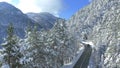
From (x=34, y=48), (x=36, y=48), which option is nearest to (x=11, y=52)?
(x=34, y=48)

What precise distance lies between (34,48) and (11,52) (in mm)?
18331

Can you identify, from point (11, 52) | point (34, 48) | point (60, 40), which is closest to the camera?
point (11, 52)

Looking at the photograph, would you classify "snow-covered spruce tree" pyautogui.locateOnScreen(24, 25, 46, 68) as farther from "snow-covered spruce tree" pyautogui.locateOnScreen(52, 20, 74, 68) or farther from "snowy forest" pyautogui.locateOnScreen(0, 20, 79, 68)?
"snow-covered spruce tree" pyautogui.locateOnScreen(52, 20, 74, 68)

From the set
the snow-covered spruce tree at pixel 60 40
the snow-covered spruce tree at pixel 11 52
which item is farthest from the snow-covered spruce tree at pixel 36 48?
the snow-covered spruce tree at pixel 11 52

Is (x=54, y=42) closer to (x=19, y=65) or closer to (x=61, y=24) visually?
(x=61, y=24)

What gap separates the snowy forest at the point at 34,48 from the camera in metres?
34.7

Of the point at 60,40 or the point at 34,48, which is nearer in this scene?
the point at 34,48

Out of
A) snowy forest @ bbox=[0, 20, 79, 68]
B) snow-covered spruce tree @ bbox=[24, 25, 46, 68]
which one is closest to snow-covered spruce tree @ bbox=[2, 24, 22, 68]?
snowy forest @ bbox=[0, 20, 79, 68]

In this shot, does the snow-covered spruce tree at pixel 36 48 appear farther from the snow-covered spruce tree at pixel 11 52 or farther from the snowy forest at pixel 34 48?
the snow-covered spruce tree at pixel 11 52

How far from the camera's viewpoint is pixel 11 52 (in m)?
34.7

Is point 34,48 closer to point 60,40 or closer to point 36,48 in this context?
point 36,48

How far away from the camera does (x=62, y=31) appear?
72188mm

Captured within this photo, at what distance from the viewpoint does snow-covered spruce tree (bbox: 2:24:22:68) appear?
34419 millimetres

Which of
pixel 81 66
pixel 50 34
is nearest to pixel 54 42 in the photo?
pixel 50 34
